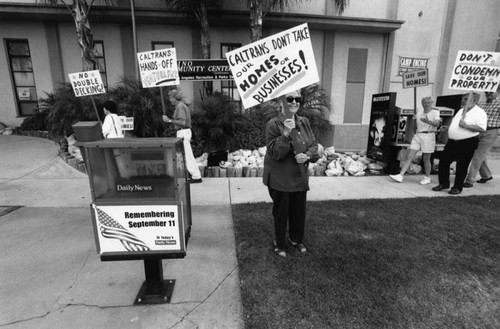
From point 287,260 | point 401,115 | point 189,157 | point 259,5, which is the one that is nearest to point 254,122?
point 189,157

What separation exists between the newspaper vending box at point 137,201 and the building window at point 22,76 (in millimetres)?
10615

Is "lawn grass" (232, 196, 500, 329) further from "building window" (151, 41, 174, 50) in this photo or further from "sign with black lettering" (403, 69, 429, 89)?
"building window" (151, 41, 174, 50)

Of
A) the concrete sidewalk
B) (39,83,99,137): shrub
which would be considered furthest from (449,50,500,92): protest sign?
(39,83,99,137): shrub

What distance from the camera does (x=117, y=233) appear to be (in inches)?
84.0

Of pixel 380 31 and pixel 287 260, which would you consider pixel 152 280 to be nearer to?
pixel 287 260

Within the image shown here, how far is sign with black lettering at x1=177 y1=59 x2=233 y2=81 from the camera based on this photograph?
7.46 meters

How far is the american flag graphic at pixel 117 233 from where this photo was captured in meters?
2.10

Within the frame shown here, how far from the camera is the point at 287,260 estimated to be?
3064 mm

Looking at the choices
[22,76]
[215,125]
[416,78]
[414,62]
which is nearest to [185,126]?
[215,125]

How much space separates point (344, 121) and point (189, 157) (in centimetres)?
732

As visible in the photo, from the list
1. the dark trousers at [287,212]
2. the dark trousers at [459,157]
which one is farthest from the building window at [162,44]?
the dark trousers at [459,157]

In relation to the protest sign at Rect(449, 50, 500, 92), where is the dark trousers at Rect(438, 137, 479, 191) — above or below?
below

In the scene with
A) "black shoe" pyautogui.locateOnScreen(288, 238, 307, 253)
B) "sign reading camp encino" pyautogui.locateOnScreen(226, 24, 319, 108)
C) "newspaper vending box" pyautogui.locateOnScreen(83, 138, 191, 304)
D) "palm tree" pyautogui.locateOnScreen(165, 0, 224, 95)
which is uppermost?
"palm tree" pyautogui.locateOnScreen(165, 0, 224, 95)

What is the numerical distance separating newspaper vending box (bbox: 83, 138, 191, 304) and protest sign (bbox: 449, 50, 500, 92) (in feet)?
18.7
